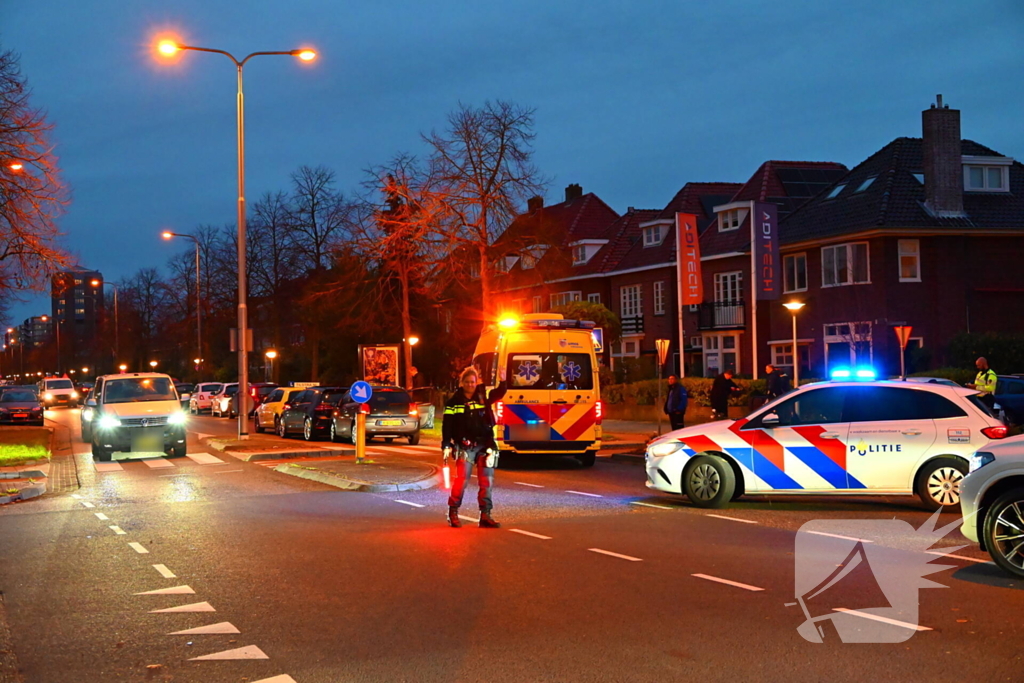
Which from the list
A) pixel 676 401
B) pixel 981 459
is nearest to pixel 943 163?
pixel 676 401

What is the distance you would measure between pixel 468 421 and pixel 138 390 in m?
14.4

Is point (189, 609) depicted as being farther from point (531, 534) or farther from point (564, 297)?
point (564, 297)

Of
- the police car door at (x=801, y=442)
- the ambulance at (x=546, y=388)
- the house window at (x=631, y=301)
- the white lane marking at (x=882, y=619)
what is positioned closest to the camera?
the white lane marking at (x=882, y=619)

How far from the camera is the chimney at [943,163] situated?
126 ft

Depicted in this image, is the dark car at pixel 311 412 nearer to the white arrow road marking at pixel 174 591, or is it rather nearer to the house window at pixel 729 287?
the white arrow road marking at pixel 174 591

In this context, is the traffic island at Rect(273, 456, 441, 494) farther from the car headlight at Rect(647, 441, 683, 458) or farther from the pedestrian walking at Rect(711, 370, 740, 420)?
the pedestrian walking at Rect(711, 370, 740, 420)

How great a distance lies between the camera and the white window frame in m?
50.0

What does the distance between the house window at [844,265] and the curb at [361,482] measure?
2385 centimetres

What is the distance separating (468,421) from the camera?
1202cm

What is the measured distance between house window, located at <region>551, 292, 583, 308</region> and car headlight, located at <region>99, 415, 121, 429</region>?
35.9 m

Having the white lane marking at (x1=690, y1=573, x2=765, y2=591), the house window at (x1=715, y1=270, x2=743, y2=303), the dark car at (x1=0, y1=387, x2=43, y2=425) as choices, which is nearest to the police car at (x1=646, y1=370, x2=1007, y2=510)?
the white lane marking at (x1=690, y1=573, x2=765, y2=591)

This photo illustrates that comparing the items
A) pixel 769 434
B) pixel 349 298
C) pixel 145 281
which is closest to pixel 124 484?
pixel 769 434

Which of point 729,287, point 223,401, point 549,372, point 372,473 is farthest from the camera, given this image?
point 223,401

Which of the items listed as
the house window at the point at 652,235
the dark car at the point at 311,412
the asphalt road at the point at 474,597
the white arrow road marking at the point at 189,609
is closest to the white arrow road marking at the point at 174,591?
the asphalt road at the point at 474,597
